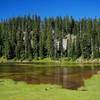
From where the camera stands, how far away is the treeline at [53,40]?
529ft

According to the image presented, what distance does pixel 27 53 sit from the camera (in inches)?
6639

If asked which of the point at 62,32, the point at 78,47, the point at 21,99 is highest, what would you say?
the point at 62,32

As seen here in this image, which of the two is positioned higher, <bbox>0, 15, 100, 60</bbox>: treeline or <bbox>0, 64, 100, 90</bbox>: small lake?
<bbox>0, 15, 100, 60</bbox>: treeline

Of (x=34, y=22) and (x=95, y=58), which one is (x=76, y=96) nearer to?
(x=95, y=58)

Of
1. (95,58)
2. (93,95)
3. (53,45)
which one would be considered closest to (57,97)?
(93,95)

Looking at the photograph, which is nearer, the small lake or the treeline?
the small lake

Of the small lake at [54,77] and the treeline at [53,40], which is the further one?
the treeline at [53,40]

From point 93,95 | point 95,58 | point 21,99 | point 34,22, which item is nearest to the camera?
point 21,99

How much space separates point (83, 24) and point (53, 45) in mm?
32267

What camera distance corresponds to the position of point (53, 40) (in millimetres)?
175000

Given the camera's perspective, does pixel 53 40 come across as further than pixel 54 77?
Yes

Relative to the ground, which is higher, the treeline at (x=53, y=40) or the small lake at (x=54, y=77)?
the treeline at (x=53, y=40)

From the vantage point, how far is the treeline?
161 metres

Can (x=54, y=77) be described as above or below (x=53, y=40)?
below
